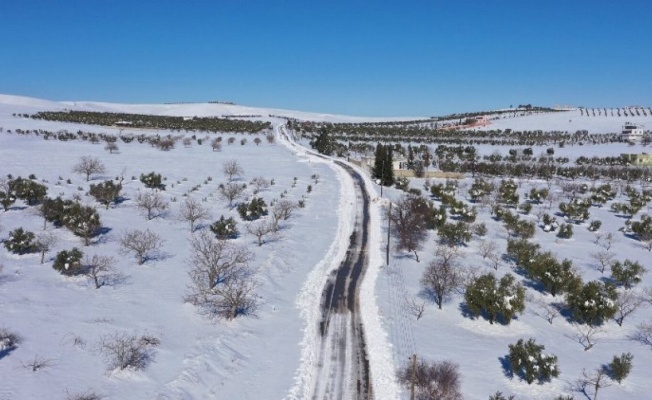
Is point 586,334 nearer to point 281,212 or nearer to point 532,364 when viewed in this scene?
point 532,364

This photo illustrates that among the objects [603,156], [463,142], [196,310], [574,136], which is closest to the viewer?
[196,310]

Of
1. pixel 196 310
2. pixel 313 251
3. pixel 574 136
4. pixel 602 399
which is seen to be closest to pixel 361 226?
pixel 313 251

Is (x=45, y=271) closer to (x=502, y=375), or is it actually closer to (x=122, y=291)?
(x=122, y=291)

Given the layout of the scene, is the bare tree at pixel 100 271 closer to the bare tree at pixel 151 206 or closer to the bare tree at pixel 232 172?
the bare tree at pixel 151 206

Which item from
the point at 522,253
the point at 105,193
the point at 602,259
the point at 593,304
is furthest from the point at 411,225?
the point at 105,193

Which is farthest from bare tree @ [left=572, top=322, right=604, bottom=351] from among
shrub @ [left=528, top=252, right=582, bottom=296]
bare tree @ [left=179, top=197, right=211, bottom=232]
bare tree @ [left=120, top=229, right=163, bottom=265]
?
bare tree @ [left=179, top=197, right=211, bottom=232]

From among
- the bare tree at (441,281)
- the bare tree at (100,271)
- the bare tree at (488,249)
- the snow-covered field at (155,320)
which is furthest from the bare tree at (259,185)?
the bare tree at (441,281)
